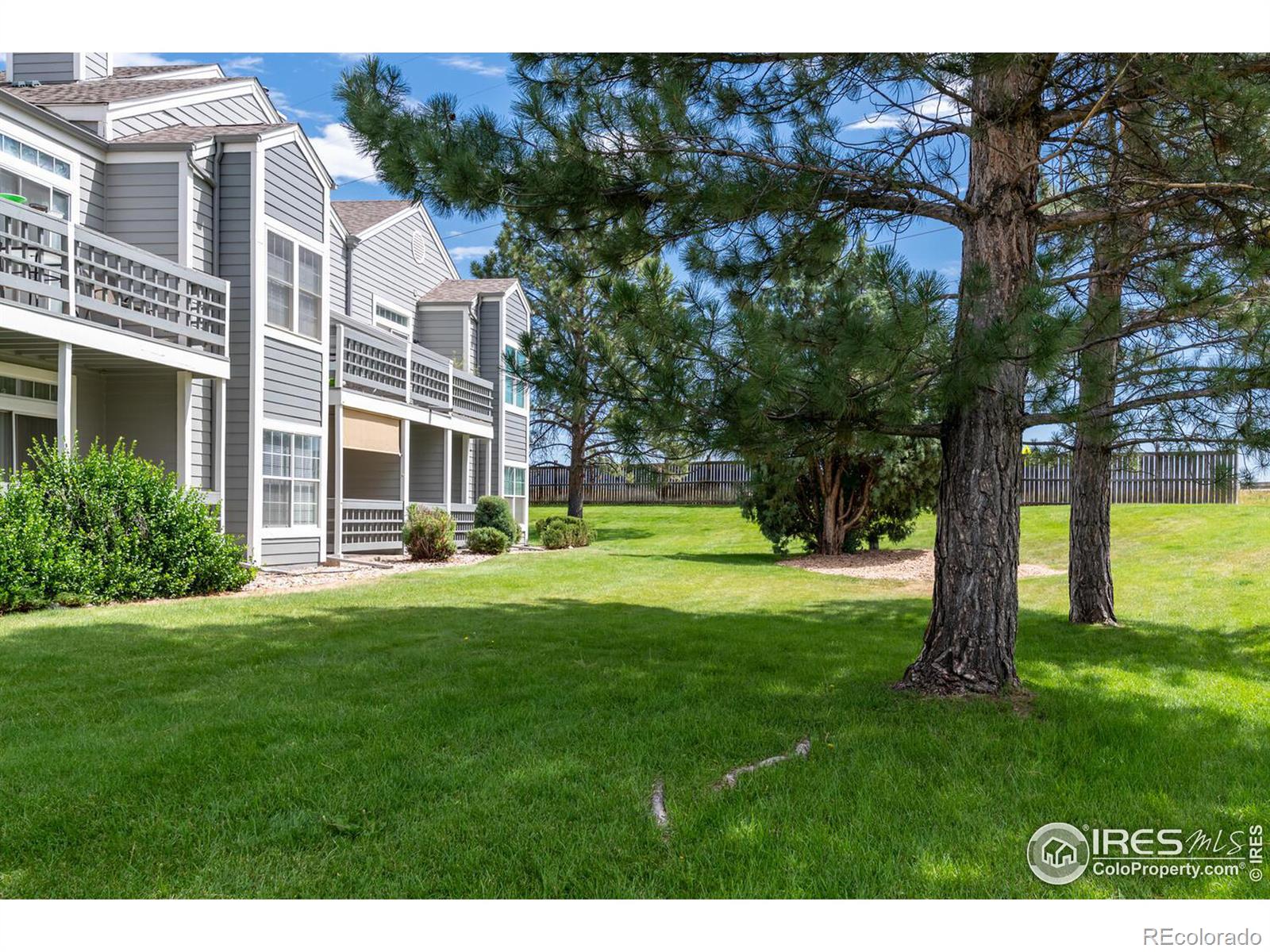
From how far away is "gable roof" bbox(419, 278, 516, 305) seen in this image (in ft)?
66.2

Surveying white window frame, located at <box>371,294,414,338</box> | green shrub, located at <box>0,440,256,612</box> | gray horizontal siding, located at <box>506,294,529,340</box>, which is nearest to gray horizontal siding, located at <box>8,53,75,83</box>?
white window frame, located at <box>371,294,414,338</box>

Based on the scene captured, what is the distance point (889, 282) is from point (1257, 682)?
13.6 feet

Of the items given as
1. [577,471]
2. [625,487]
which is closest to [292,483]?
[577,471]

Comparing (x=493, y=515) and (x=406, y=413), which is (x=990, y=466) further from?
(x=493, y=515)

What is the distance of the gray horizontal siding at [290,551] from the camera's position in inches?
485

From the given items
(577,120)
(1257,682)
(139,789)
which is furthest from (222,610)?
(1257,682)

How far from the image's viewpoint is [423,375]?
1739 centimetres

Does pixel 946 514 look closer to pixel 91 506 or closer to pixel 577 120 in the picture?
pixel 577 120

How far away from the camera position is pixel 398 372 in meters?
16.3

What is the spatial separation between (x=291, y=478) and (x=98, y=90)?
6.02 meters

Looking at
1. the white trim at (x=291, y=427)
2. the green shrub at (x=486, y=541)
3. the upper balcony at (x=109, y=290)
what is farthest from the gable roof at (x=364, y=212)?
the green shrub at (x=486, y=541)

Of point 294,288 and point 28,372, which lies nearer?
point 28,372

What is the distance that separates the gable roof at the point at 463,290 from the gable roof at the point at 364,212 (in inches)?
85.5

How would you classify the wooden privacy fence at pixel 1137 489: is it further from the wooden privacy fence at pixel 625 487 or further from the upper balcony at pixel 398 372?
the upper balcony at pixel 398 372
